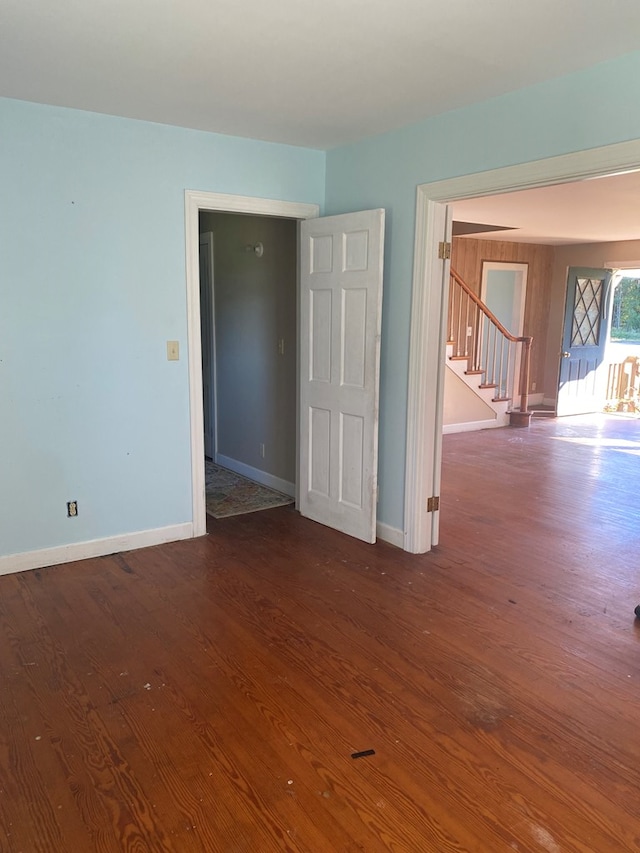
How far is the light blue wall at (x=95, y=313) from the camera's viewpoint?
3.24 meters

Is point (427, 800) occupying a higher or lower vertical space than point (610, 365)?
lower

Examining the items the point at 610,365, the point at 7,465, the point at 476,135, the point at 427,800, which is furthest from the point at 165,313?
the point at 610,365

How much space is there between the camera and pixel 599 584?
3.39 metres

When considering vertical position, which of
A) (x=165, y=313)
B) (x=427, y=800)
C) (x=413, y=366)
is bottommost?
(x=427, y=800)

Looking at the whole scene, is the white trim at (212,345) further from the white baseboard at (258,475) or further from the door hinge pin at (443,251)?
the door hinge pin at (443,251)

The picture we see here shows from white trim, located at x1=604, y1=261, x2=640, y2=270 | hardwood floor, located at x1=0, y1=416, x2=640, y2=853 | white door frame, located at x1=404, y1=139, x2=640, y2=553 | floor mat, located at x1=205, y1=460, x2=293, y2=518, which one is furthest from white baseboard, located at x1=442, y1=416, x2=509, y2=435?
white door frame, located at x1=404, y1=139, x2=640, y2=553

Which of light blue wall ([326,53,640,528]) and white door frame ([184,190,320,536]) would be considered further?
white door frame ([184,190,320,536])

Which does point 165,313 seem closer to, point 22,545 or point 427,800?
point 22,545

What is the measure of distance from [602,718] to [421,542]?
1631mm

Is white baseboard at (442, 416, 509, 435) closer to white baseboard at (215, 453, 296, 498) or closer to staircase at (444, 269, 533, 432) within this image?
staircase at (444, 269, 533, 432)

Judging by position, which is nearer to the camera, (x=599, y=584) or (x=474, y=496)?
(x=599, y=584)

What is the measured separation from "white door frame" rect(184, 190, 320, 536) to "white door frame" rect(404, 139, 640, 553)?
996 millimetres

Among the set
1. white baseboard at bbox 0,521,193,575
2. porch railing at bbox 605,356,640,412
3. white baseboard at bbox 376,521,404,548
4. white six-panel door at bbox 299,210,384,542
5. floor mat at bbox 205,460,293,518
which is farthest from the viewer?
porch railing at bbox 605,356,640,412

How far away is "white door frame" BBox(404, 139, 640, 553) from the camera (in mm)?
3221
